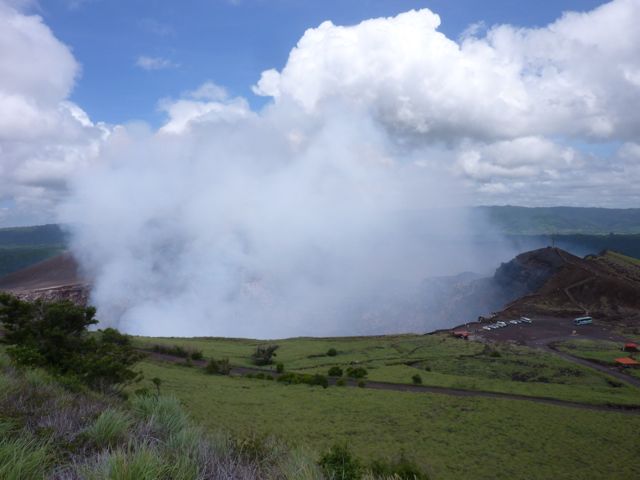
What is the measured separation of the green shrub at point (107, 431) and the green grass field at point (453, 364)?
3636 cm

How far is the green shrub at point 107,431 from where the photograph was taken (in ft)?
21.7

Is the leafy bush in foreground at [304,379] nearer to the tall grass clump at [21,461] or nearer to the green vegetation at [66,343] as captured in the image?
the green vegetation at [66,343]

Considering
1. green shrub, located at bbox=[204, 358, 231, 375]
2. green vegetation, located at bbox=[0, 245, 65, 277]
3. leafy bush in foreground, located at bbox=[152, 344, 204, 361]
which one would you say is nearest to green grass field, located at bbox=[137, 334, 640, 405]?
leafy bush in foreground, located at bbox=[152, 344, 204, 361]

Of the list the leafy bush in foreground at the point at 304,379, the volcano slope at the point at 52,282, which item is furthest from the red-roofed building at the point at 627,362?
the volcano slope at the point at 52,282

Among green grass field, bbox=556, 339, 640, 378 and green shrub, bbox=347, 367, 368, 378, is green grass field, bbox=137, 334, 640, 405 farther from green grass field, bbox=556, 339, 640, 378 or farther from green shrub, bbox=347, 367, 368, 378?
green grass field, bbox=556, 339, 640, 378

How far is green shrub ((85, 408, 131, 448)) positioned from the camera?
6602mm

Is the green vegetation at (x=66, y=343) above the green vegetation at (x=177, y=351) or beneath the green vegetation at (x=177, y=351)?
above

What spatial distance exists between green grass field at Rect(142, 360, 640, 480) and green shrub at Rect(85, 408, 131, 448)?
13557mm

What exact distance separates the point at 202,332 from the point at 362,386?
279ft

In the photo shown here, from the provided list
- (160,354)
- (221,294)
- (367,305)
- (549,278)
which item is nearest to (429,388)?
(160,354)

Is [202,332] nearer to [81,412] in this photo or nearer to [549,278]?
[549,278]

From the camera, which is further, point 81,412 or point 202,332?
point 202,332

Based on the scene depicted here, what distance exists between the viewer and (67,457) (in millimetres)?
5961

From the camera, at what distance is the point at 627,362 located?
150 ft
